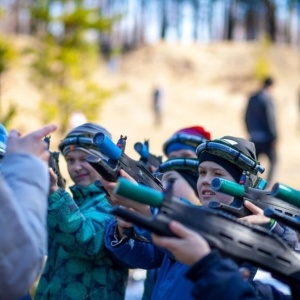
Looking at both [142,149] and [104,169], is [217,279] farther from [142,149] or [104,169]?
[142,149]

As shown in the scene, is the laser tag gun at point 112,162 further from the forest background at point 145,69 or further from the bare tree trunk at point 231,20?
the bare tree trunk at point 231,20

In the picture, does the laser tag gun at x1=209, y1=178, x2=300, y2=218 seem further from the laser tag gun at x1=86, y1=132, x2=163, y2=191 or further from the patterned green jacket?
the patterned green jacket

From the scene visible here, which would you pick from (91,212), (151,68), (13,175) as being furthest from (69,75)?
(151,68)

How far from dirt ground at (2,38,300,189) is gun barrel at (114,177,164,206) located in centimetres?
2309

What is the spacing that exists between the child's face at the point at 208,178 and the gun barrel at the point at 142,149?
101 cm

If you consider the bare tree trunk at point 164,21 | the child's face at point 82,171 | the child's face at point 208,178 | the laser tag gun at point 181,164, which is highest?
the child's face at point 208,178

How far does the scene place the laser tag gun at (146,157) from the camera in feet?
15.1

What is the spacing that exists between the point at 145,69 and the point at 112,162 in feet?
149

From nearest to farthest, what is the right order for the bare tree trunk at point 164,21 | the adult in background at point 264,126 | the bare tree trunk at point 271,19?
1. the adult in background at point 264,126
2. the bare tree trunk at point 271,19
3. the bare tree trunk at point 164,21

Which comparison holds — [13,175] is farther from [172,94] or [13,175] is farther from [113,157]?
[172,94]

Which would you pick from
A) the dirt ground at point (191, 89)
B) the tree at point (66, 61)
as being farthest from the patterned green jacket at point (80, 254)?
the dirt ground at point (191, 89)

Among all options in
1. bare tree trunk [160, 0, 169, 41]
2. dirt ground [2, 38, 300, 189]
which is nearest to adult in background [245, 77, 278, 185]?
dirt ground [2, 38, 300, 189]

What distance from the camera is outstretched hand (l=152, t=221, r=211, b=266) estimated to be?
7.27ft

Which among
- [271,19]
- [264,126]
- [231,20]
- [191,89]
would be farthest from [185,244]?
[231,20]
